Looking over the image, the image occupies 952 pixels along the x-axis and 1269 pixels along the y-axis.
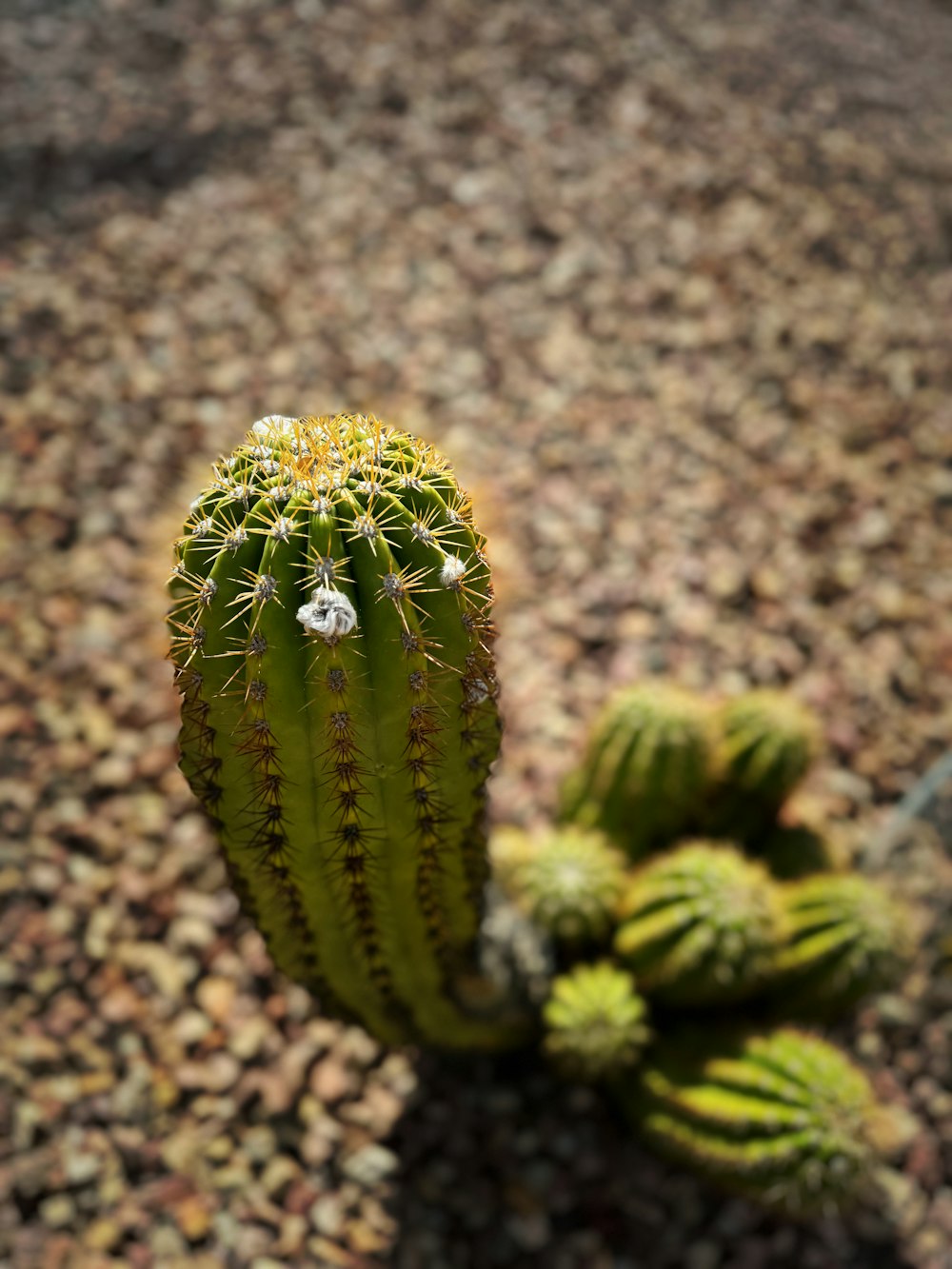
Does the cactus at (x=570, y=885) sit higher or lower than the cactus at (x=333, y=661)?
lower

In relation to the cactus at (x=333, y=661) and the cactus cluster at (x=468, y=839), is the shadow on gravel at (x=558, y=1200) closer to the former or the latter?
the cactus cluster at (x=468, y=839)

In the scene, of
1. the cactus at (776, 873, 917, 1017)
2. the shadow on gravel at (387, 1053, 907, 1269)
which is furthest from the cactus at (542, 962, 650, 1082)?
the cactus at (776, 873, 917, 1017)

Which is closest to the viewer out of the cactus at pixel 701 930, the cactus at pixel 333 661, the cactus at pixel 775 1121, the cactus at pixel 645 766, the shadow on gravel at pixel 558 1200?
the cactus at pixel 333 661

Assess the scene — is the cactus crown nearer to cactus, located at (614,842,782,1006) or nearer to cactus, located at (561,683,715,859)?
cactus, located at (561,683,715,859)

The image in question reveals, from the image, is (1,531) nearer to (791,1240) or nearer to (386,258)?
(386,258)

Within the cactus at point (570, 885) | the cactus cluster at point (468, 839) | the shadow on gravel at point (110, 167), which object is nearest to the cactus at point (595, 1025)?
the cactus cluster at point (468, 839)
